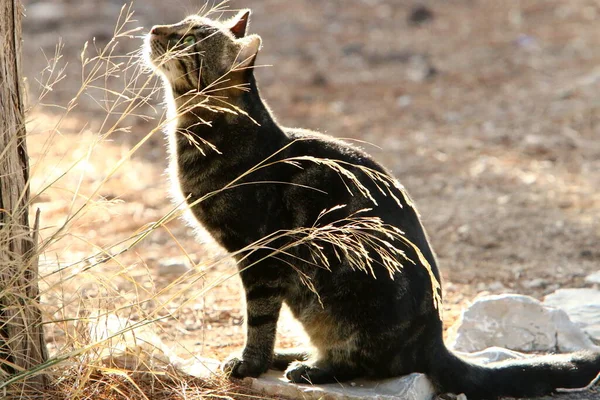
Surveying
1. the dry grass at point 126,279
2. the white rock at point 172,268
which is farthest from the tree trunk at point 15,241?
the white rock at point 172,268

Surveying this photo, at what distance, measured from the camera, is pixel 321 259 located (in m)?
3.64

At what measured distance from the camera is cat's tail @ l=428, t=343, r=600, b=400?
3.71 meters

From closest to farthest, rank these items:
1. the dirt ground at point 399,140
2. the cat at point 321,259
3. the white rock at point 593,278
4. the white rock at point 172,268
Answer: the cat at point 321,259 < the dirt ground at point 399,140 < the white rock at point 593,278 < the white rock at point 172,268

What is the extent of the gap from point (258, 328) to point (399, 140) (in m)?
5.08

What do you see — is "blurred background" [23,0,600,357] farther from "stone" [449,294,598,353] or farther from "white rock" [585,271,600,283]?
"stone" [449,294,598,353]

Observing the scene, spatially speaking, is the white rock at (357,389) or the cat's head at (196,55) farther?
the cat's head at (196,55)

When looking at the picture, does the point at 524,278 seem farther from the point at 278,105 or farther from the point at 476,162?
the point at 278,105

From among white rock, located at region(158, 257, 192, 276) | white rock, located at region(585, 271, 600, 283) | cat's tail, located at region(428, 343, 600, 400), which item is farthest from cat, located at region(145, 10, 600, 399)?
white rock, located at region(158, 257, 192, 276)

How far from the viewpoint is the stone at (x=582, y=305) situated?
4602mm

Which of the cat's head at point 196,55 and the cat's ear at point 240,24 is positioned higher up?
the cat's ear at point 240,24

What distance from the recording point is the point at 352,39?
38.8 feet

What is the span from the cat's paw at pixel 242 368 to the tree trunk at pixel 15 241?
0.82 m

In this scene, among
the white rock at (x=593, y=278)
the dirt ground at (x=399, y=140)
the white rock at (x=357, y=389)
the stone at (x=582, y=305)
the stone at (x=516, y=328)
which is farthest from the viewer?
the white rock at (x=593, y=278)

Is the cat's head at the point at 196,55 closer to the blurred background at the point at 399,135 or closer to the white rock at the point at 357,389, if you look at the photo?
the blurred background at the point at 399,135
